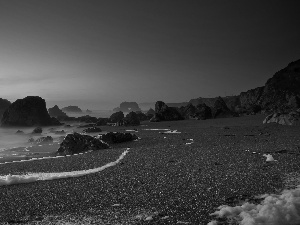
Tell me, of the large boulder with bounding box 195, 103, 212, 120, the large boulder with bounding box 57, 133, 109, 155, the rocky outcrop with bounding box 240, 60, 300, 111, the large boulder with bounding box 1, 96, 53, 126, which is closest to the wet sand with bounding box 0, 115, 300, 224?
the large boulder with bounding box 57, 133, 109, 155

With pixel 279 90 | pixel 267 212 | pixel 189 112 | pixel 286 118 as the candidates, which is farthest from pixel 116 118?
pixel 267 212

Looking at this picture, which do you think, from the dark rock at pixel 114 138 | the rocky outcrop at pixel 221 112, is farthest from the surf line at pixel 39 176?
the rocky outcrop at pixel 221 112

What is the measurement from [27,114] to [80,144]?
4902 centimetres

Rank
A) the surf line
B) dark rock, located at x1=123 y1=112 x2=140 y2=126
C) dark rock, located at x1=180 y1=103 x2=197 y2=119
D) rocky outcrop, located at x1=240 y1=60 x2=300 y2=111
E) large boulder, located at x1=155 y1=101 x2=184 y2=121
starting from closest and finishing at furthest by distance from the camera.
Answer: the surf line, dark rock, located at x1=123 y1=112 x2=140 y2=126, large boulder, located at x1=155 y1=101 x2=184 y2=121, dark rock, located at x1=180 y1=103 x2=197 y2=119, rocky outcrop, located at x1=240 y1=60 x2=300 y2=111

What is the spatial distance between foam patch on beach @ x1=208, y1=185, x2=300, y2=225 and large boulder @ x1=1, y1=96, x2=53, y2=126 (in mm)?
59154

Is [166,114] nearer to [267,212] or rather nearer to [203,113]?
[203,113]

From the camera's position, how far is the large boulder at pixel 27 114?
5953 cm

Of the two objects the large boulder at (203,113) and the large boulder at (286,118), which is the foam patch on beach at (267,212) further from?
the large boulder at (203,113)

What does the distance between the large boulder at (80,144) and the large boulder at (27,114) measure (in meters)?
46.7

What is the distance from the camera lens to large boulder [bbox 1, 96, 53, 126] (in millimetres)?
59531

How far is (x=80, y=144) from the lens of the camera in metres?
16.3

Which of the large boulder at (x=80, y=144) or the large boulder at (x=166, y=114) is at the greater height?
the large boulder at (x=166, y=114)

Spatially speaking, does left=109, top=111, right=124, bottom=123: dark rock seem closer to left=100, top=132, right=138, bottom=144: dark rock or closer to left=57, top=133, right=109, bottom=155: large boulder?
left=100, top=132, right=138, bottom=144: dark rock

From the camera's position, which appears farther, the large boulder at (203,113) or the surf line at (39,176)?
the large boulder at (203,113)
